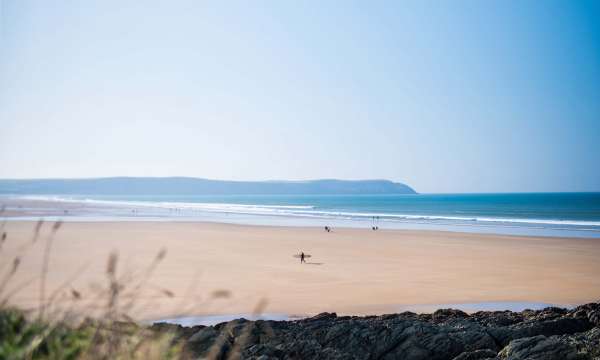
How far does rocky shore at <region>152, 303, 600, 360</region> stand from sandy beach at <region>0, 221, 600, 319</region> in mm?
645

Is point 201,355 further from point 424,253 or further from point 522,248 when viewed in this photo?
point 522,248

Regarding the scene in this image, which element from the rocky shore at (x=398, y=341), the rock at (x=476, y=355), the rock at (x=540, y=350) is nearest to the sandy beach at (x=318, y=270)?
the rocky shore at (x=398, y=341)

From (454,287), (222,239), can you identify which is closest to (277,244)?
(222,239)

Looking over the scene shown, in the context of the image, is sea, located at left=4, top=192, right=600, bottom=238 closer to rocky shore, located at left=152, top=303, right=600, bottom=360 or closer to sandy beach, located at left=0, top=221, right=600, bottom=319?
sandy beach, located at left=0, top=221, right=600, bottom=319

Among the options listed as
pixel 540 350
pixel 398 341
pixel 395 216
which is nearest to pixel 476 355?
pixel 540 350

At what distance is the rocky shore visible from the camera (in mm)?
5949

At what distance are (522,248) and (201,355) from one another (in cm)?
2295

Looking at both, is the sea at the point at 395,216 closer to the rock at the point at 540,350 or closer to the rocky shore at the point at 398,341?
the rocky shore at the point at 398,341

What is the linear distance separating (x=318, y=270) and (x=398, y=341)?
38.5 ft

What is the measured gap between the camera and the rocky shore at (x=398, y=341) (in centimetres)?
595

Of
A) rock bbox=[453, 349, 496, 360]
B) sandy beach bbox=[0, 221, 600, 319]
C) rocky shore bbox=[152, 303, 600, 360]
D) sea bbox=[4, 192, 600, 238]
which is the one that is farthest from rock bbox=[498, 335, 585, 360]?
sea bbox=[4, 192, 600, 238]

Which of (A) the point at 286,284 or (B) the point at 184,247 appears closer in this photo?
(A) the point at 286,284

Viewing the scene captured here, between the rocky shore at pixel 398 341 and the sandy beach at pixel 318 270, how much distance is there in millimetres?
645

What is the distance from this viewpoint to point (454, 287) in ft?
51.5
